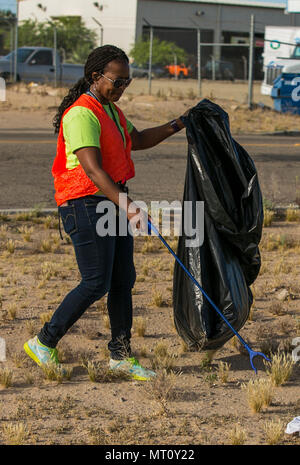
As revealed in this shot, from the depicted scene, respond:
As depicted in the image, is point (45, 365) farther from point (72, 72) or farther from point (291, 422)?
point (72, 72)

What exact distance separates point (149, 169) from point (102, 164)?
7.10 meters

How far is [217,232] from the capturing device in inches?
171

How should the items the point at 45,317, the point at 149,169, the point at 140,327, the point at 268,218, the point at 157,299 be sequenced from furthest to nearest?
1. the point at 149,169
2. the point at 268,218
3. the point at 157,299
4. the point at 45,317
5. the point at 140,327

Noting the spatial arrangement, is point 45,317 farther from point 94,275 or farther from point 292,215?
point 292,215

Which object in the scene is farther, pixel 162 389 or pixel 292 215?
pixel 292 215

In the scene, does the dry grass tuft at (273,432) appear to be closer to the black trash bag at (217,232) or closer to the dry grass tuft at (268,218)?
the black trash bag at (217,232)

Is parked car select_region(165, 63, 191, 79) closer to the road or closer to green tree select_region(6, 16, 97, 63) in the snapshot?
green tree select_region(6, 16, 97, 63)

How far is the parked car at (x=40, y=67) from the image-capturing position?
2694 cm

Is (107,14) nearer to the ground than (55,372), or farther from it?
farther from it

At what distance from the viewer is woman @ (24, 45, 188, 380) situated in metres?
3.88

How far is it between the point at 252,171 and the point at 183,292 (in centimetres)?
80

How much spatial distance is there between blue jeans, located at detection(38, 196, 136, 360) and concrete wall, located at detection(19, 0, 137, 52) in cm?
4141

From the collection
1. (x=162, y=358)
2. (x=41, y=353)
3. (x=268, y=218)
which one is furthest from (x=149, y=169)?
(x=41, y=353)

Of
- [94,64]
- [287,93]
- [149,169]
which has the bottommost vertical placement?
[149,169]
